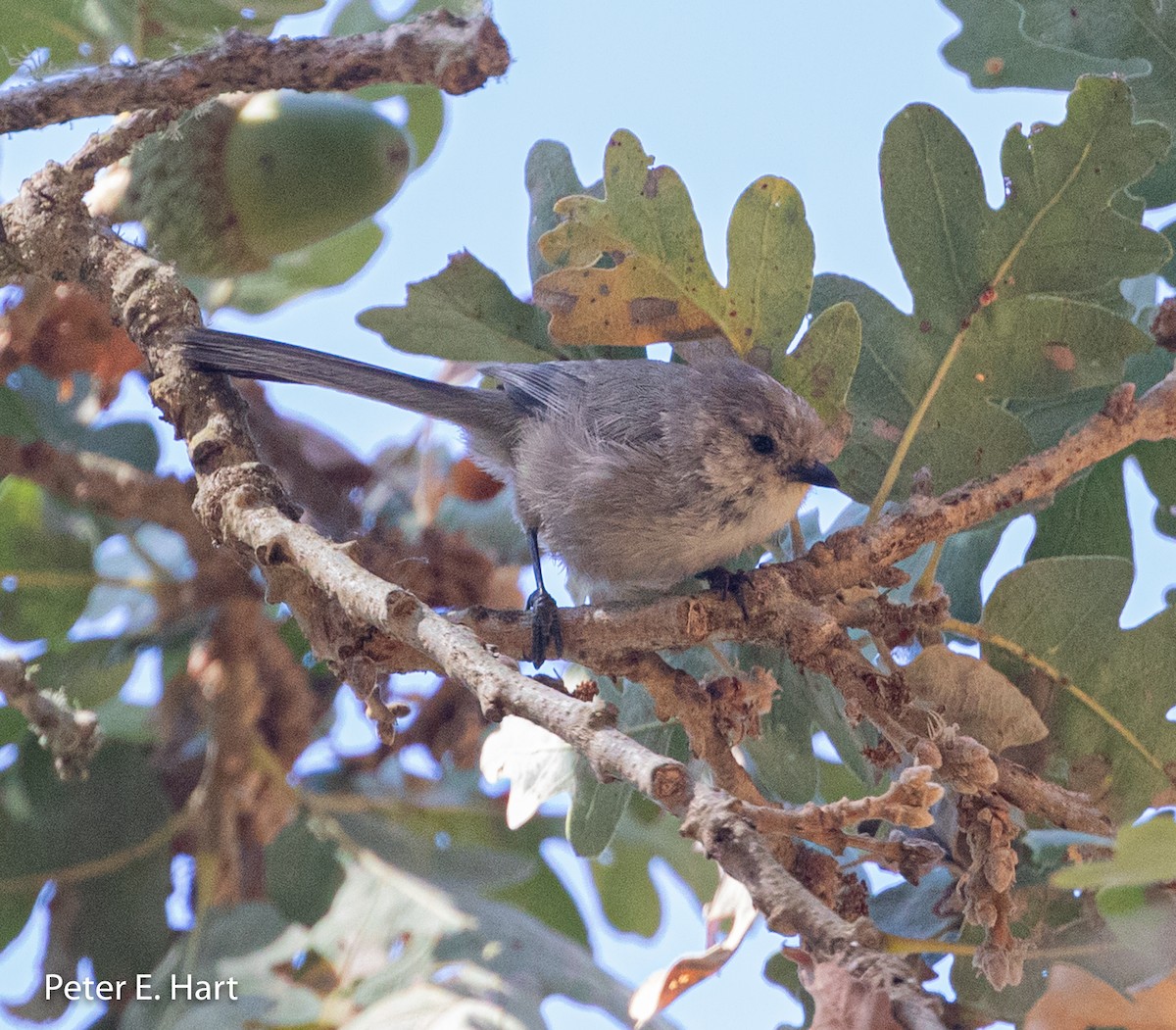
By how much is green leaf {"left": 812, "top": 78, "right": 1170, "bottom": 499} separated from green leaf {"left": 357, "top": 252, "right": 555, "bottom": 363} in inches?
24.5

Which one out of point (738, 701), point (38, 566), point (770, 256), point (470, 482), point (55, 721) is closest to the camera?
point (738, 701)

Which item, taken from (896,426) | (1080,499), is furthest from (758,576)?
(1080,499)

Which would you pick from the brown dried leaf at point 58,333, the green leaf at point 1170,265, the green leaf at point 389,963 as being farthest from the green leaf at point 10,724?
the green leaf at point 1170,265

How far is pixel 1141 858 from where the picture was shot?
1.01m

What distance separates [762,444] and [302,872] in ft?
4.58

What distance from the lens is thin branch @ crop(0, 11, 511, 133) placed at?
1.76 meters

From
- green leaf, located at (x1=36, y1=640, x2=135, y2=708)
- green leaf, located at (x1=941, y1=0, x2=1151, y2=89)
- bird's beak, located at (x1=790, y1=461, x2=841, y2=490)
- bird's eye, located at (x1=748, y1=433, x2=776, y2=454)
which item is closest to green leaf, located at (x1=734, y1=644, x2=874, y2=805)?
bird's beak, located at (x1=790, y1=461, x2=841, y2=490)

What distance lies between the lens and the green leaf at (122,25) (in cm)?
237

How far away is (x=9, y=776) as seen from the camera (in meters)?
2.59

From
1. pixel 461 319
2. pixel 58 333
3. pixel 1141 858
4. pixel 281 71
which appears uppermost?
pixel 281 71

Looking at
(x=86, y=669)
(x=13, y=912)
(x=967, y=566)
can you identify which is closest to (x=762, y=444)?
(x=967, y=566)

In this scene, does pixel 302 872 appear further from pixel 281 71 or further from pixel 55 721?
pixel 281 71

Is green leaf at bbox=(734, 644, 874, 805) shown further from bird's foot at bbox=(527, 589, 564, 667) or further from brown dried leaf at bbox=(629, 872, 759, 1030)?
bird's foot at bbox=(527, 589, 564, 667)

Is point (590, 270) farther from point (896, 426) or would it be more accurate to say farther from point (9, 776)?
point (9, 776)
